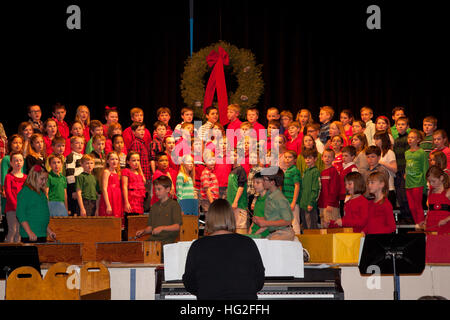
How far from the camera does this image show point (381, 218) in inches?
270

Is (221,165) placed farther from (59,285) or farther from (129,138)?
(59,285)

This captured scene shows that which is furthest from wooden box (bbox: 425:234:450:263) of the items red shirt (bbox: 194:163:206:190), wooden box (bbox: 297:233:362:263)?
red shirt (bbox: 194:163:206:190)

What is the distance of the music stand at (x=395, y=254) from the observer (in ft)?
18.5

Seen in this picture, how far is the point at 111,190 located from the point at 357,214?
3.61 meters

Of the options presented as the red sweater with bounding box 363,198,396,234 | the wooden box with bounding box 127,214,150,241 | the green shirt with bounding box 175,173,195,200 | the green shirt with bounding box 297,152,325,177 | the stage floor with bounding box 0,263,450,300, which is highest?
the green shirt with bounding box 297,152,325,177

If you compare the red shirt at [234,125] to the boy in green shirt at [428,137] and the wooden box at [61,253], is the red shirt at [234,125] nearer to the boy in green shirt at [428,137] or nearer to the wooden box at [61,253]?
the boy in green shirt at [428,137]

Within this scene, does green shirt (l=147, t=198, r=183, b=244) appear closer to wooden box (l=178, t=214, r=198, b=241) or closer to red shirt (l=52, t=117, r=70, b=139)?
wooden box (l=178, t=214, r=198, b=241)

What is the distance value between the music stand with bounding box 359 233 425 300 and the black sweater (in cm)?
152

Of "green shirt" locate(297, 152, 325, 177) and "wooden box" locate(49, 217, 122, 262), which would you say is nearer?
"wooden box" locate(49, 217, 122, 262)

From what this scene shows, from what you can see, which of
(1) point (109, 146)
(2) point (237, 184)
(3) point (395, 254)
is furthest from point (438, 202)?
(1) point (109, 146)

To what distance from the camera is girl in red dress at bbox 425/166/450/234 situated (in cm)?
752

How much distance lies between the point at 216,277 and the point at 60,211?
485 cm
